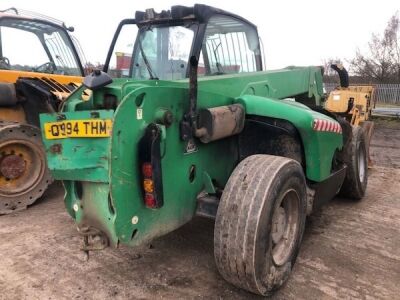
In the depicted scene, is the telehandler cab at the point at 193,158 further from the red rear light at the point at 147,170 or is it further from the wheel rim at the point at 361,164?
the wheel rim at the point at 361,164

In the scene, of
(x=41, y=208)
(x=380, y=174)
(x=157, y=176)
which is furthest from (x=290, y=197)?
(x=380, y=174)

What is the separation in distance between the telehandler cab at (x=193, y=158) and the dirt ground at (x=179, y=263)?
0.39 metres

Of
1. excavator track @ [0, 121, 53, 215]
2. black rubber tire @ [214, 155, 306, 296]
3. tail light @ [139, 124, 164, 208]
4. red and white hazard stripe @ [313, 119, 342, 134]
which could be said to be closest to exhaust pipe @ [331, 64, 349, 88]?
red and white hazard stripe @ [313, 119, 342, 134]

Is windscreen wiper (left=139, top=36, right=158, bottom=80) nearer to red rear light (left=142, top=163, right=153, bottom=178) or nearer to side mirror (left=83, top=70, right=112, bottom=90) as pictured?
side mirror (left=83, top=70, right=112, bottom=90)

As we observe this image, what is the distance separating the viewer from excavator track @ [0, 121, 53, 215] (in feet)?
15.8

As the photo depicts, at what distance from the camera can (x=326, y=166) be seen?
372 centimetres

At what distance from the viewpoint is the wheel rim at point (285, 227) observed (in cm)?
311

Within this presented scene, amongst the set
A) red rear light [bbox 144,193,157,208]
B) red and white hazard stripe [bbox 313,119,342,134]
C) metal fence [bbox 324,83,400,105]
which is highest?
red and white hazard stripe [bbox 313,119,342,134]

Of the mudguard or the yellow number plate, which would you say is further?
the mudguard

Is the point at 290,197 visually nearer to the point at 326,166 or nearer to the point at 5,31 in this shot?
the point at 326,166

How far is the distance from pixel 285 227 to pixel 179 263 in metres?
0.96

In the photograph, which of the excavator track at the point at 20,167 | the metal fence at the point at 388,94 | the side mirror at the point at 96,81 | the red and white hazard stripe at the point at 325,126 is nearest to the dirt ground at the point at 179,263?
the excavator track at the point at 20,167

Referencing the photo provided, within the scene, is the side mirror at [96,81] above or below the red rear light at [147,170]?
above

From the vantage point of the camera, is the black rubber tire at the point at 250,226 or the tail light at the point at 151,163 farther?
the black rubber tire at the point at 250,226
